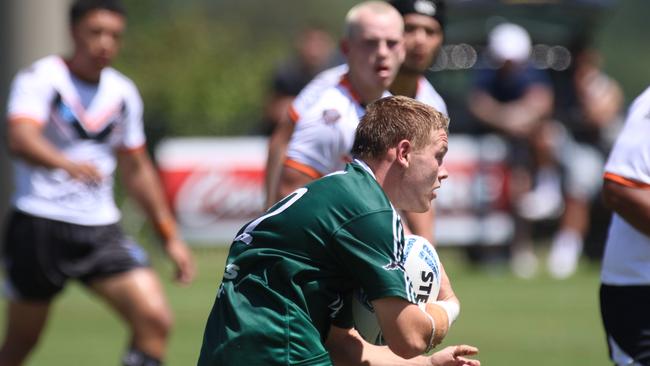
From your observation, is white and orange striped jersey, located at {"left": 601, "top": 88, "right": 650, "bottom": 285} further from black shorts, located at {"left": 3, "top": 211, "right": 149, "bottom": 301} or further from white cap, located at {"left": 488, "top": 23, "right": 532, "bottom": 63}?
white cap, located at {"left": 488, "top": 23, "right": 532, "bottom": 63}

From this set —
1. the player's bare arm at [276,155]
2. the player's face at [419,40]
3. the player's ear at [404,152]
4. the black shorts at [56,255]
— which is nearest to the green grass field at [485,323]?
the black shorts at [56,255]

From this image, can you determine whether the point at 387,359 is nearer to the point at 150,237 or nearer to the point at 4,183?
the point at 150,237

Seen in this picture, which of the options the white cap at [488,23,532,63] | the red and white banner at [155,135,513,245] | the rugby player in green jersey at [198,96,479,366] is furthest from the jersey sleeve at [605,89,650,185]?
the white cap at [488,23,532,63]

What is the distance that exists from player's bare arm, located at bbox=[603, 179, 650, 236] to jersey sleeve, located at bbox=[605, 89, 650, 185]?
0.04 metres

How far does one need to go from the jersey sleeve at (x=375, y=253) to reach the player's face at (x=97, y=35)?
13.2ft

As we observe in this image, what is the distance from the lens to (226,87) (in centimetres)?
2930

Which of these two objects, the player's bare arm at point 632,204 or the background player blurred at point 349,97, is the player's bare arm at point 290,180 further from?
the player's bare arm at point 632,204

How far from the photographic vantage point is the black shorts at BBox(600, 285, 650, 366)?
5770 mm

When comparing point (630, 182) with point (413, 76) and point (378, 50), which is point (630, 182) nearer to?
point (378, 50)

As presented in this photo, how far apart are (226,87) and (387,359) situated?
2460cm

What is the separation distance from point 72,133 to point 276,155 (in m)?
1.65

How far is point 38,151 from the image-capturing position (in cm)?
796

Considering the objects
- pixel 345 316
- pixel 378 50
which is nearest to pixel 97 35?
pixel 378 50

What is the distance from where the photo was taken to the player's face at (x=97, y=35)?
8344mm
